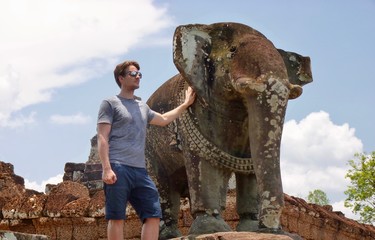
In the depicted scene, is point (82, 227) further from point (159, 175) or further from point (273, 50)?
point (273, 50)

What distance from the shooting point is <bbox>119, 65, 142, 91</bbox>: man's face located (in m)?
6.57

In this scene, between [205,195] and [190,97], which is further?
[190,97]

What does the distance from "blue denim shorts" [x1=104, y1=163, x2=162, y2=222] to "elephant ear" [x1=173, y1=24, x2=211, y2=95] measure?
4.16 feet

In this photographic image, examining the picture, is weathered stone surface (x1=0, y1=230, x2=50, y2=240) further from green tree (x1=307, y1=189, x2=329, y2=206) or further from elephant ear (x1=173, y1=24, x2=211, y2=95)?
green tree (x1=307, y1=189, x2=329, y2=206)

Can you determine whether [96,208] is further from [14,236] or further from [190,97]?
[14,236]

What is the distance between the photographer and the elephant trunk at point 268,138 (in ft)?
22.4

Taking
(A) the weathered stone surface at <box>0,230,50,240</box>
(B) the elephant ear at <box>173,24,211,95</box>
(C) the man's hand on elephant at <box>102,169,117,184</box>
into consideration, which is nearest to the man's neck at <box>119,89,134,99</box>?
(C) the man's hand on elephant at <box>102,169,117,184</box>

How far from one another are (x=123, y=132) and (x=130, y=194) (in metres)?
0.50

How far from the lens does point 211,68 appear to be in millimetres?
7516

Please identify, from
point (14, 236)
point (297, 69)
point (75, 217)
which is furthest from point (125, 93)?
point (75, 217)

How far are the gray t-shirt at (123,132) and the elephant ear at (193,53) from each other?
3.40ft

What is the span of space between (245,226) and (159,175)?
3.69ft

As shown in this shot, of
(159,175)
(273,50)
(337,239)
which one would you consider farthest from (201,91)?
(337,239)

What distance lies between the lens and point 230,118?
7426 mm
